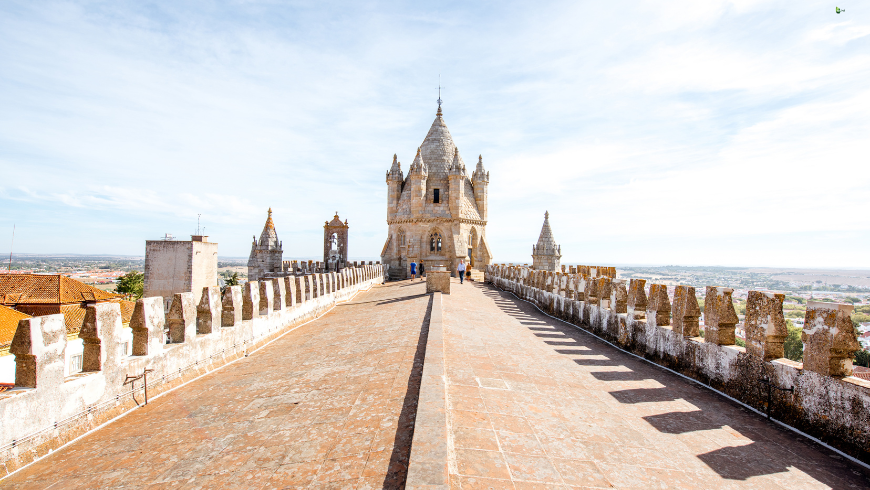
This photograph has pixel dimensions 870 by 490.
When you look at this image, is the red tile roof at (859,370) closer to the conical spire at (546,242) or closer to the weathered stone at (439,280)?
the weathered stone at (439,280)

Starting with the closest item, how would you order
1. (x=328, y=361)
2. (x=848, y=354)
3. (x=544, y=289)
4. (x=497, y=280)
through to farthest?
(x=848, y=354), (x=328, y=361), (x=544, y=289), (x=497, y=280)

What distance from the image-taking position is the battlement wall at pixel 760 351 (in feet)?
15.6

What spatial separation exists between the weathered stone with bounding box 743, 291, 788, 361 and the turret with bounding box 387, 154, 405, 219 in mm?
28587

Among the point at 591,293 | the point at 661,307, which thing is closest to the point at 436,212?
the point at 591,293

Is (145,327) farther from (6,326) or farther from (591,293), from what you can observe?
(6,326)

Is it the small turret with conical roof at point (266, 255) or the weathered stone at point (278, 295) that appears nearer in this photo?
the weathered stone at point (278, 295)

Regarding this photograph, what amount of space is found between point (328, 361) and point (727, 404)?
5443mm

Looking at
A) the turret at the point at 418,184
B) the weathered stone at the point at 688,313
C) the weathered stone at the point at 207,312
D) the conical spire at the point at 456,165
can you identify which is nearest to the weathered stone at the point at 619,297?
the weathered stone at the point at 688,313

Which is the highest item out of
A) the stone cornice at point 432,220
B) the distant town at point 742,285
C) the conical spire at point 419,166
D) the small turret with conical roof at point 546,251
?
the conical spire at point 419,166

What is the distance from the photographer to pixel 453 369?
17.8 ft

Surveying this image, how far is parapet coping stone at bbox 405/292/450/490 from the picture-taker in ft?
8.59

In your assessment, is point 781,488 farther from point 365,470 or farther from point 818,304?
point 365,470

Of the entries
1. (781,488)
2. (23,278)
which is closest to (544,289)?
(781,488)

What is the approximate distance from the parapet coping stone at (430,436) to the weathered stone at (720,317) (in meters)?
4.36
